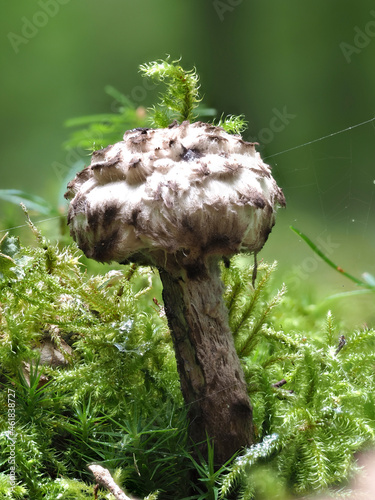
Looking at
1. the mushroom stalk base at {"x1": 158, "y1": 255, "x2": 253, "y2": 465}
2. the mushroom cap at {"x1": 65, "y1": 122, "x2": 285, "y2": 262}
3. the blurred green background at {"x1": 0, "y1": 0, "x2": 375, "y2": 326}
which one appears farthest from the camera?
the blurred green background at {"x1": 0, "y1": 0, "x2": 375, "y2": 326}

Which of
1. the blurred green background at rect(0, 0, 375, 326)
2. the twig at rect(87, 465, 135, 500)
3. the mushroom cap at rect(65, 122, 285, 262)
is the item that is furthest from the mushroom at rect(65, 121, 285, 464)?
the blurred green background at rect(0, 0, 375, 326)

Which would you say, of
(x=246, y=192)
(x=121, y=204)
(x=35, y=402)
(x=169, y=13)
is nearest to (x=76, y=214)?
(x=121, y=204)

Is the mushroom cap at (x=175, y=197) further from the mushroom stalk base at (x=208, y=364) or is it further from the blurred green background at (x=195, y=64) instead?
the blurred green background at (x=195, y=64)

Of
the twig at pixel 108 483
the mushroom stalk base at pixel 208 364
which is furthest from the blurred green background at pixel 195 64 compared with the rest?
the twig at pixel 108 483

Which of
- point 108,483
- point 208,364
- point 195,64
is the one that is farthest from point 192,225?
point 195,64

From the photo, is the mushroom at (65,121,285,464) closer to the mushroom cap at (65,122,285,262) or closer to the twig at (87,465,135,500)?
the mushroom cap at (65,122,285,262)

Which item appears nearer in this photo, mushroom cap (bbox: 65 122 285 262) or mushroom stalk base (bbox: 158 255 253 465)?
mushroom cap (bbox: 65 122 285 262)
